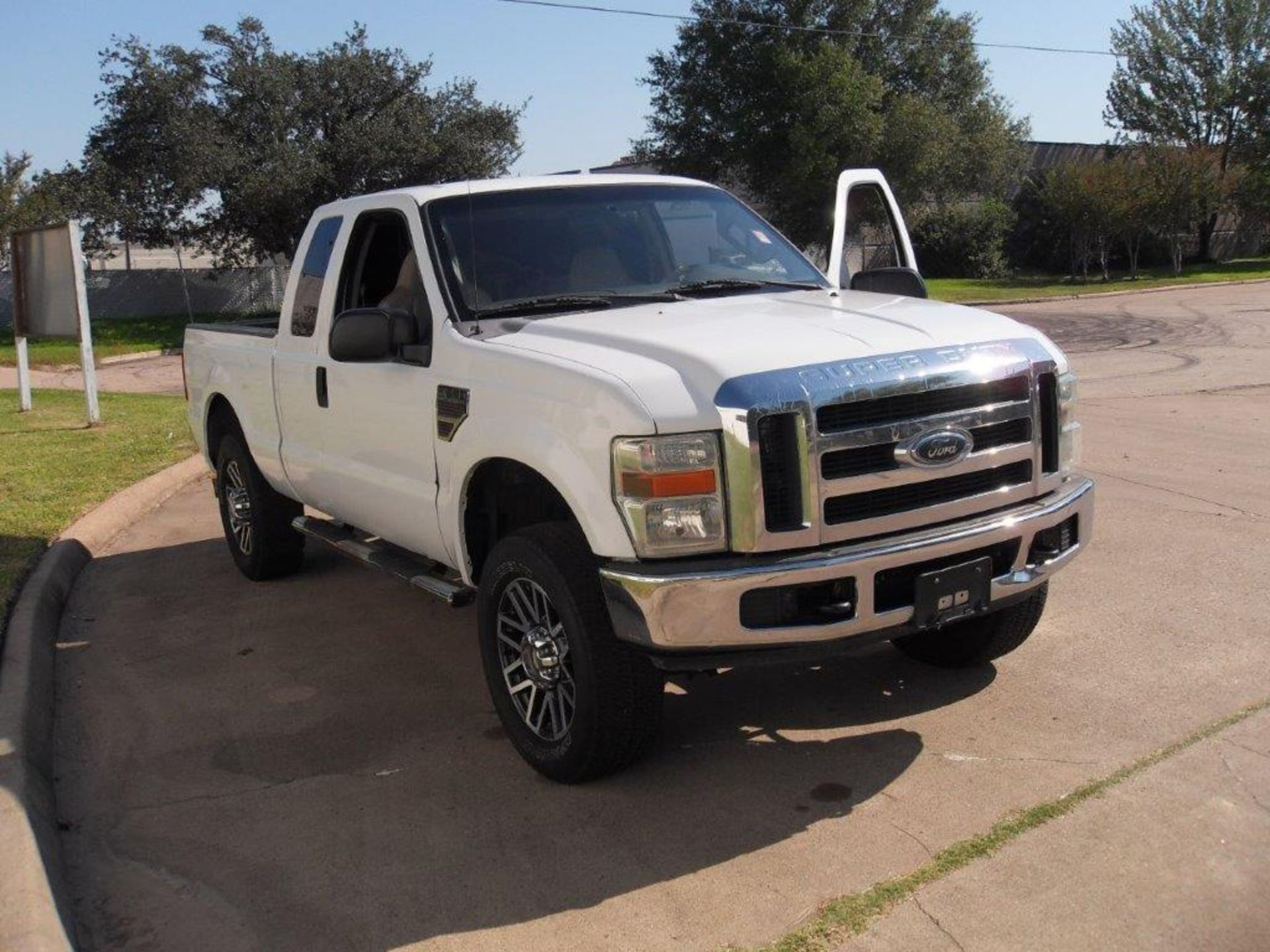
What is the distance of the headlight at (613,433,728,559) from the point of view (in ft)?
12.9

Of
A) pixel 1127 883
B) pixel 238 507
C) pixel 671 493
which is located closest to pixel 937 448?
pixel 671 493

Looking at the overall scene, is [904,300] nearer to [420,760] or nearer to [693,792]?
[693,792]

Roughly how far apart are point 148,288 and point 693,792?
32.3 metres

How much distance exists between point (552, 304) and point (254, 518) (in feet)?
9.80

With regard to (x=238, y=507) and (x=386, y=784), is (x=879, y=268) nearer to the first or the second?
(x=386, y=784)

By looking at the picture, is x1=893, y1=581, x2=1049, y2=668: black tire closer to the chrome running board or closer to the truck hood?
the truck hood

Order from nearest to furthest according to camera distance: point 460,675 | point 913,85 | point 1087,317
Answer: point 460,675
point 1087,317
point 913,85

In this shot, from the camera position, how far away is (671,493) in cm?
393

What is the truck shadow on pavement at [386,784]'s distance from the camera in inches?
152

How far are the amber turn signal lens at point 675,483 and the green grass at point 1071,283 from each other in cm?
2679

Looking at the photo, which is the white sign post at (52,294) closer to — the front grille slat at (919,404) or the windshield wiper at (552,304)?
the windshield wiper at (552,304)

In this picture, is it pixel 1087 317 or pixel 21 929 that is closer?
pixel 21 929

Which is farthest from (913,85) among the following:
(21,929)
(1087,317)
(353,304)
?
(21,929)

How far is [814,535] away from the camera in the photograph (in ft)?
13.1
